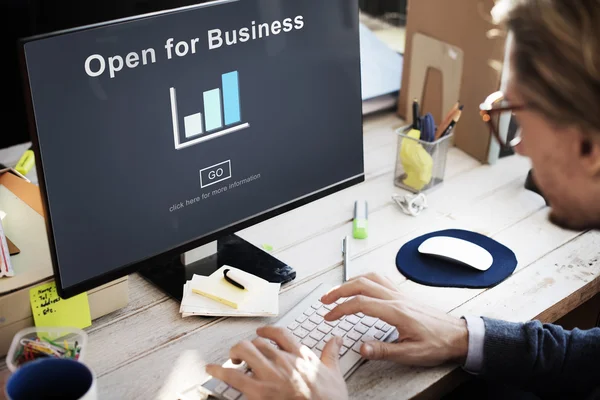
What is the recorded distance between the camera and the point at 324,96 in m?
1.33

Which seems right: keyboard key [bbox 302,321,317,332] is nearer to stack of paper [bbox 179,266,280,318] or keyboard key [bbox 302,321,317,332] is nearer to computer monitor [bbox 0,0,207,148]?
stack of paper [bbox 179,266,280,318]

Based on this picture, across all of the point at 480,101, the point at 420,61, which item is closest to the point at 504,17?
the point at 480,101

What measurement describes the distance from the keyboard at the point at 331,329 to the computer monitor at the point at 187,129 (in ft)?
0.44

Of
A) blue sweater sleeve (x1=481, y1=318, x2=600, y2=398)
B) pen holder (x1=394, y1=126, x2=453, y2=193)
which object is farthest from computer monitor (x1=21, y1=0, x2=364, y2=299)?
blue sweater sleeve (x1=481, y1=318, x2=600, y2=398)

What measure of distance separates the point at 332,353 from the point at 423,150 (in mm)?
656

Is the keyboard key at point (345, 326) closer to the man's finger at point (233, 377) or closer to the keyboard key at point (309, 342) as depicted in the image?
the keyboard key at point (309, 342)

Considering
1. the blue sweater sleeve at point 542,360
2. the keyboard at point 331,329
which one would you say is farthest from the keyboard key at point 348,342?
the blue sweater sleeve at point 542,360

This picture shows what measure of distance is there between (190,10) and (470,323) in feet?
2.15

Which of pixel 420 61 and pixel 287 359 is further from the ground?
pixel 420 61

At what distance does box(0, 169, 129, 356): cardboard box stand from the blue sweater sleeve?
61 cm

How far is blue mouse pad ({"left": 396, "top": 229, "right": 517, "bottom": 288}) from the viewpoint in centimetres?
130

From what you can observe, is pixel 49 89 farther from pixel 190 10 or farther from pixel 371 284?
pixel 371 284

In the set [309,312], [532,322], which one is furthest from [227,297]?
[532,322]

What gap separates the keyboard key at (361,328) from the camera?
1156mm
